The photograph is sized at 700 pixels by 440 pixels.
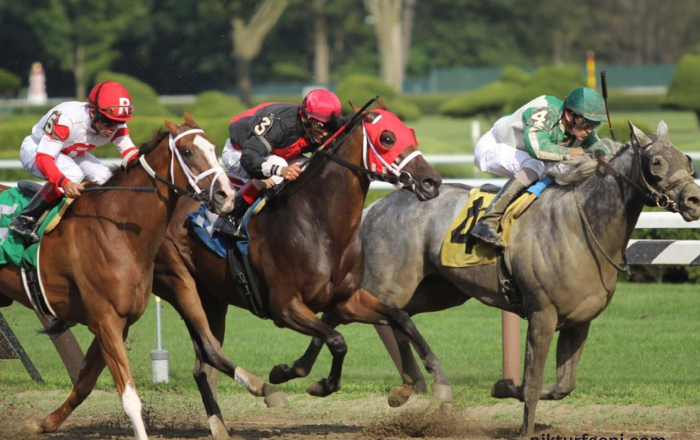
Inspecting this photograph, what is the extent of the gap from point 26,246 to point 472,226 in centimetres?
252

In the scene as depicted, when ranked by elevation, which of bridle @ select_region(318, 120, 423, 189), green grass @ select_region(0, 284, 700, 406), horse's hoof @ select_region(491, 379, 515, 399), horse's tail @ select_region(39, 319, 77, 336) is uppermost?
bridle @ select_region(318, 120, 423, 189)

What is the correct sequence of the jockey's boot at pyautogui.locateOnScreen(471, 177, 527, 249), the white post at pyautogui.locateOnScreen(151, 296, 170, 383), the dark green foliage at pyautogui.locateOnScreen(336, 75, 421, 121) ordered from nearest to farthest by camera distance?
1. the jockey's boot at pyautogui.locateOnScreen(471, 177, 527, 249)
2. the white post at pyautogui.locateOnScreen(151, 296, 170, 383)
3. the dark green foliage at pyautogui.locateOnScreen(336, 75, 421, 121)

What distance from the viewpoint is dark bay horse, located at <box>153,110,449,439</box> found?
578 centimetres

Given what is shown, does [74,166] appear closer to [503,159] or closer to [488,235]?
[488,235]

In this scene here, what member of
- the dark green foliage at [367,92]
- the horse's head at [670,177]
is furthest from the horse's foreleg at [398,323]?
the dark green foliage at [367,92]

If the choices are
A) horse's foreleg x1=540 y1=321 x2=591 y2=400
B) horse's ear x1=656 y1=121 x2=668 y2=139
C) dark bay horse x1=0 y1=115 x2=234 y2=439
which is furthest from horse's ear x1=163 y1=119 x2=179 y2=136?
horse's ear x1=656 y1=121 x2=668 y2=139

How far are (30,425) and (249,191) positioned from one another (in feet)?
5.80

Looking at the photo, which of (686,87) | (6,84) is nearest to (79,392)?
(6,84)

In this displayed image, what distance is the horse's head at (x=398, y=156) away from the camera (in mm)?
5633

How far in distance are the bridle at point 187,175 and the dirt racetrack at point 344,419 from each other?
1.62 m

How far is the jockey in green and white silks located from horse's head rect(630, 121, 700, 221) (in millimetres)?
402

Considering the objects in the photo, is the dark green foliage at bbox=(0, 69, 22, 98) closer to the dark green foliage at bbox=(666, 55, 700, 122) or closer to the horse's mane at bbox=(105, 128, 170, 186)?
the dark green foliage at bbox=(666, 55, 700, 122)

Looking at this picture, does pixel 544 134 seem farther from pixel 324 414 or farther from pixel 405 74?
pixel 405 74

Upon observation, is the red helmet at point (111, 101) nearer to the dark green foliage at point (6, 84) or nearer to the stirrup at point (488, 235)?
the stirrup at point (488, 235)
